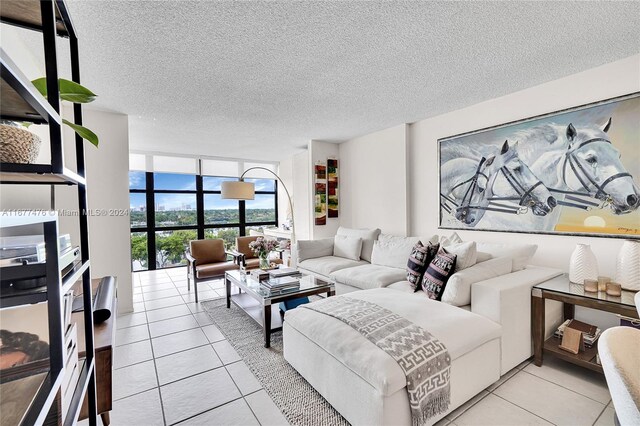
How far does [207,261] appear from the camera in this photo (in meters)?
4.30

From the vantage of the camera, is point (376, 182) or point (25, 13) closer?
point (25, 13)

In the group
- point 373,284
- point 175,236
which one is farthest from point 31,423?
point 175,236

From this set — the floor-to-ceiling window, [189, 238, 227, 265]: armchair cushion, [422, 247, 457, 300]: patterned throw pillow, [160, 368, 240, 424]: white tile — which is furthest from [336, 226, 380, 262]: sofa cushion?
the floor-to-ceiling window

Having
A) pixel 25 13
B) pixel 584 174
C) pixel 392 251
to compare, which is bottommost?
pixel 392 251

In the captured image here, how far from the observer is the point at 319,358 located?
1917mm

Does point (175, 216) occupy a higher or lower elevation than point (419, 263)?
higher

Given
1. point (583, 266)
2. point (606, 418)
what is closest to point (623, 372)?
point (606, 418)

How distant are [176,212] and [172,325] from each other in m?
3.80

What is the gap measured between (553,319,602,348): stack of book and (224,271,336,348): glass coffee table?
1987 millimetres

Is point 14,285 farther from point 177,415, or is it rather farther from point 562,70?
point 562,70

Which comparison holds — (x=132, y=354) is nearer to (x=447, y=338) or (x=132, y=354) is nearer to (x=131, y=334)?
(x=131, y=334)

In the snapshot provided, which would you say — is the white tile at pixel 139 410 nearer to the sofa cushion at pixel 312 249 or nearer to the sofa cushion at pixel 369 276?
the sofa cushion at pixel 369 276

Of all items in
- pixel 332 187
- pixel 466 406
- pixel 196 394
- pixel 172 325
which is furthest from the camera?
pixel 332 187

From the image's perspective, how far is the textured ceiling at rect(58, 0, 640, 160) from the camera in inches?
70.4
